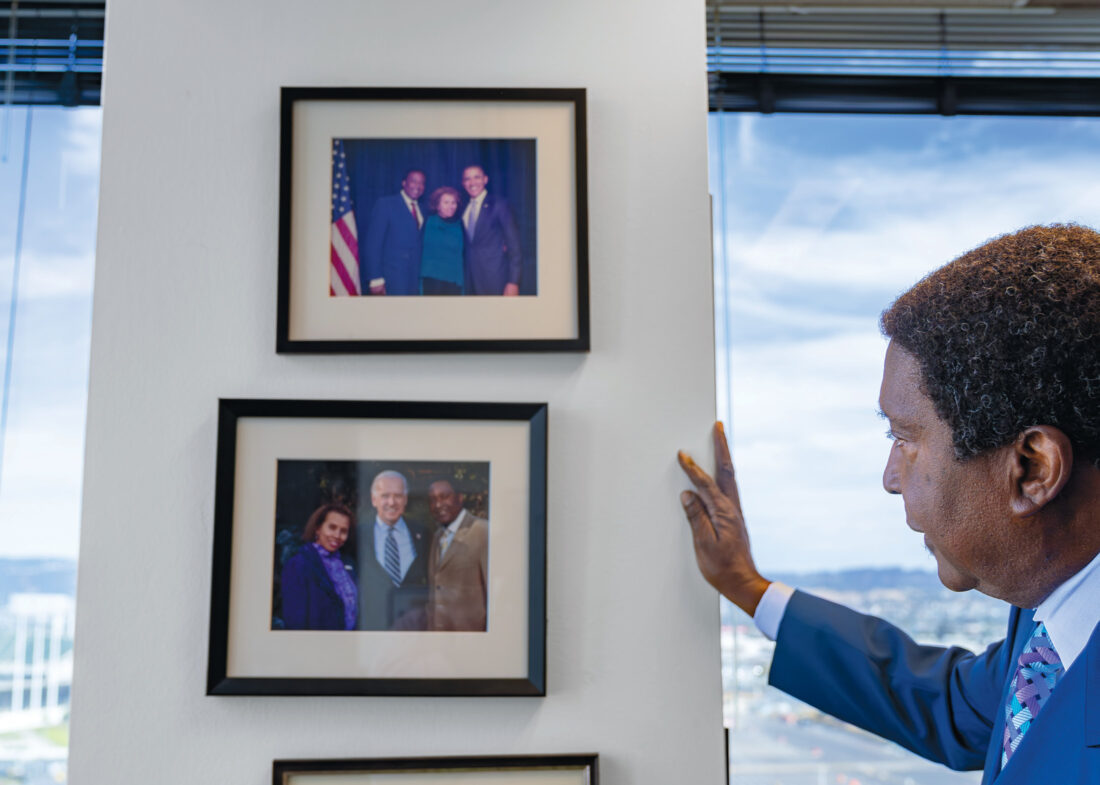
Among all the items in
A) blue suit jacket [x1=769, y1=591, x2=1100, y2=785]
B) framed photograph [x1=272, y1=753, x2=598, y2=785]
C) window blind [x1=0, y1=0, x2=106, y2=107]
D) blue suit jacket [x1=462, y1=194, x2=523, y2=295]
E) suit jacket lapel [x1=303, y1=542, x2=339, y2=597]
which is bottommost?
framed photograph [x1=272, y1=753, x2=598, y2=785]

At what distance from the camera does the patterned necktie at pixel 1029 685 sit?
41.1 inches

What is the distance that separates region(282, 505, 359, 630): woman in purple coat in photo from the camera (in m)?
1.30

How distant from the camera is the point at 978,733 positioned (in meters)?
1.37

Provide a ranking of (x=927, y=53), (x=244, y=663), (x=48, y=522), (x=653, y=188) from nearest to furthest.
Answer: (x=244, y=663), (x=653, y=188), (x=48, y=522), (x=927, y=53)

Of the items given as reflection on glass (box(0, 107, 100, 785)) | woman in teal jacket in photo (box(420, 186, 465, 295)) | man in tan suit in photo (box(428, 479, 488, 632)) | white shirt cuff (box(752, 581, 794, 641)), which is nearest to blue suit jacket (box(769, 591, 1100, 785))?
white shirt cuff (box(752, 581, 794, 641))

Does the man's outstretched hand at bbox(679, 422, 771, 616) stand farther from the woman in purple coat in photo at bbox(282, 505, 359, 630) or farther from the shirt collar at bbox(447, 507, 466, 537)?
the woman in purple coat in photo at bbox(282, 505, 359, 630)

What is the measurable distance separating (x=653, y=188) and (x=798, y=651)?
72cm

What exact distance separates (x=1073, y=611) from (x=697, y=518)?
50 centimetres

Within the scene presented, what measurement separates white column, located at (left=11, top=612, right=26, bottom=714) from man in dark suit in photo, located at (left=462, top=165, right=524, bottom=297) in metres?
1.43

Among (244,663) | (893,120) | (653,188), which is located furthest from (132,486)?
(893,120)

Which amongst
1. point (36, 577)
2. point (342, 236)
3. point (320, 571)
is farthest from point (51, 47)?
point (320, 571)

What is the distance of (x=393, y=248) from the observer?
4.48ft

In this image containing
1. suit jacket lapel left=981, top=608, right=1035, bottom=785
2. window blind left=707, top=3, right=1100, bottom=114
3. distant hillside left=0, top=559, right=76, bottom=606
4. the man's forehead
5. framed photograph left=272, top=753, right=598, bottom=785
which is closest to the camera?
the man's forehead

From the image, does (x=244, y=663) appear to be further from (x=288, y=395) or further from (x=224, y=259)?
(x=224, y=259)
